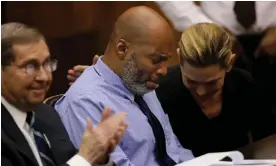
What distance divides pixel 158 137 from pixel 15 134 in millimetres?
668

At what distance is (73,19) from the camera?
12.9 feet

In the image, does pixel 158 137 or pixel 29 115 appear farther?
pixel 158 137

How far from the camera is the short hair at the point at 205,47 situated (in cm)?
246

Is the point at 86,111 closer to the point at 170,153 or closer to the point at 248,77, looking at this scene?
the point at 170,153

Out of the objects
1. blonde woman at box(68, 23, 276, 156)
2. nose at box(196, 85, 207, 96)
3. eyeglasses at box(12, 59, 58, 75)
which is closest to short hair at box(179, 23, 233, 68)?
blonde woman at box(68, 23, 276, 156)

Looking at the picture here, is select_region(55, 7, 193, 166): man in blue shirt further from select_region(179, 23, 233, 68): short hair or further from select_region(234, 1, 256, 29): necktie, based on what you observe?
select_region(234, 1, 256, 29): necktie

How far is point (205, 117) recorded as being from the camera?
8.72ft

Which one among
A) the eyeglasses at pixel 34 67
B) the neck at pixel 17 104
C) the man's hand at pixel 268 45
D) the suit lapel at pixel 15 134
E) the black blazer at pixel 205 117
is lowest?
the black blazer at pixel 205 117

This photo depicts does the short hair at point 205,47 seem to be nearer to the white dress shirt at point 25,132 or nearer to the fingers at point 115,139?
the fingers at point 115,139

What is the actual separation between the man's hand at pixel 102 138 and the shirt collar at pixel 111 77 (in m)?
0.36

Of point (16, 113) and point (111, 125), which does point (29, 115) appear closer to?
point (16, 113)

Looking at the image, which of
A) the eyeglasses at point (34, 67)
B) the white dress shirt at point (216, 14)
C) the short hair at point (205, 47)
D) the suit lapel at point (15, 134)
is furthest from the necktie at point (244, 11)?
the suit lapel at point (15, 134)

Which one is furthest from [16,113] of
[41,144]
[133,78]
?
[133,78]

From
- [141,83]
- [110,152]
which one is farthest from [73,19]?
[110,152]
